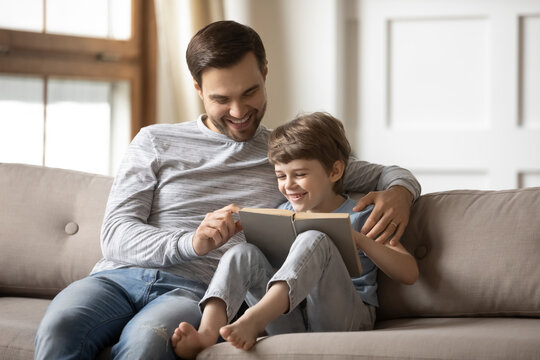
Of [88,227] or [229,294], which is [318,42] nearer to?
[88,227]

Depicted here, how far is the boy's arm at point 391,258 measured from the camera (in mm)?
1740

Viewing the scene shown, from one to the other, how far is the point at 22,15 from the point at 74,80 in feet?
1.15

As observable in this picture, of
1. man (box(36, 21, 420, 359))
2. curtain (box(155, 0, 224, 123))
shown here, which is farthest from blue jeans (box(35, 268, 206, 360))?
curtain (box(155, 0, 224, 123))

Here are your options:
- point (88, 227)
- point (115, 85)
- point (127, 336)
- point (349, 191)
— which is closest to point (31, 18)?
point (115, 85)

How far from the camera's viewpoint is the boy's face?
72.6 inches

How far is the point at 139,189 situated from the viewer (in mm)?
1947

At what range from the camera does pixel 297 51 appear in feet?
12.2

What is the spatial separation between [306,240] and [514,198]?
619 mm

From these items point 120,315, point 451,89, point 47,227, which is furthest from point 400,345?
point 451,89

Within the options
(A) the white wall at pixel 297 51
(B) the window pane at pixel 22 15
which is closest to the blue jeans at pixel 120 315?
(B) the window pane at pixel 22 15

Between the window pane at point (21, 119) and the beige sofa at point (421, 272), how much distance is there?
0.84 m

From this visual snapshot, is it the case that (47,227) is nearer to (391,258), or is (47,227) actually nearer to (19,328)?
(19,328)

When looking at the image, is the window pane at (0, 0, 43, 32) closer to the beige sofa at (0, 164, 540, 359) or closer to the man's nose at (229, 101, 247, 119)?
the beige sofa at (0, 164, 540, 359)

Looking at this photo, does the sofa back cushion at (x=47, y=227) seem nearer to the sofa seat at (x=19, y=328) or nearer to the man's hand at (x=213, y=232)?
the sofa seat at (x=19, y=328)
